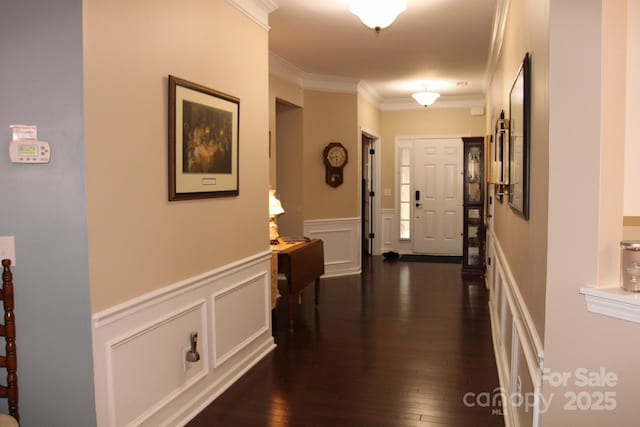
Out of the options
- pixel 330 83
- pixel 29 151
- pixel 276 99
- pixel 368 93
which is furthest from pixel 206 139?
pixel 368 93

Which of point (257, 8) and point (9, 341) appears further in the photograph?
point (257, 8)

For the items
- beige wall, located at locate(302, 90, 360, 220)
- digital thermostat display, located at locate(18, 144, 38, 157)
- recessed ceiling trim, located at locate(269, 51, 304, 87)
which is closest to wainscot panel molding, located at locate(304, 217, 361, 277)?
Result: beige wall, located at locate(302, 90, 360, 220)

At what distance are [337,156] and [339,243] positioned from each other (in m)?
1.19

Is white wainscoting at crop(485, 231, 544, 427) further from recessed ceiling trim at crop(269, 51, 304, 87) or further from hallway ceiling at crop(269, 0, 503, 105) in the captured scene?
recessed ceiling trim at crop(269, 51, 304, 87)

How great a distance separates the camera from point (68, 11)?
6.70ft

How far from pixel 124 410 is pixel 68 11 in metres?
1.73

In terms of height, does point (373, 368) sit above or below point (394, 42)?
below

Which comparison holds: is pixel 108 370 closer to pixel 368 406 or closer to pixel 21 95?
pixel 21 95

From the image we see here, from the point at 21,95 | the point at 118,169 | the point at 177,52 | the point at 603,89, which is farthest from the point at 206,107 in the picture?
the point at 603,89

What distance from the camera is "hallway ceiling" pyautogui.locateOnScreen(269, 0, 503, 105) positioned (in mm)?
4082

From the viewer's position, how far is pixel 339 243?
279 inches

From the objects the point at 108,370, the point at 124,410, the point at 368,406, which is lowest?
the point at 368,406

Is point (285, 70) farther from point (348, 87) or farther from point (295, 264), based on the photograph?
point (295, 264)

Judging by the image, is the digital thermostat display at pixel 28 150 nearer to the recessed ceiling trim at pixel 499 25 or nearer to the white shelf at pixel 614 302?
the white shelf at pixel 614 302
